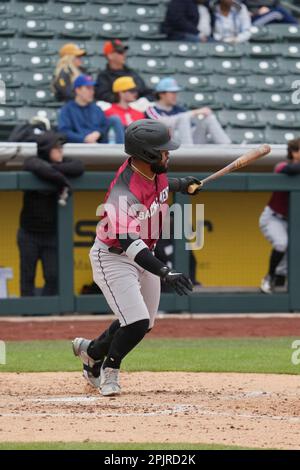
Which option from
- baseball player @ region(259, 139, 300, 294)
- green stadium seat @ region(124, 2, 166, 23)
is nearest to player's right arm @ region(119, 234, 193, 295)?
baseball player @ region(259, 139, 300, 294)

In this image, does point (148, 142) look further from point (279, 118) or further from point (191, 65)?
point (191, 65)

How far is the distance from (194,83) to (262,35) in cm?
173

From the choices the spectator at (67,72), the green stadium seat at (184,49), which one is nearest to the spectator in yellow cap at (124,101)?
the spectator at (67,72)

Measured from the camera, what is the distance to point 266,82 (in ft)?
47.2

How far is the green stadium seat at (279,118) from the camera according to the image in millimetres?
13766

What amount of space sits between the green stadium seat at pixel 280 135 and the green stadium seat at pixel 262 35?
200 centimetres

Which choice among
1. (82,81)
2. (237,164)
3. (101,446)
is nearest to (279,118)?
(82,81)

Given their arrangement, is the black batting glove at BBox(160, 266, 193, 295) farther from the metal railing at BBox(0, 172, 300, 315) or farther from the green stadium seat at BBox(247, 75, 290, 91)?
the green stadium seat at BBox(247, 75, 290, 91)

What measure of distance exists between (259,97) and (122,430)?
351 inches

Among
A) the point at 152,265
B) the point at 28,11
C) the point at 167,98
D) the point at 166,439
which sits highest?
the point at 28,11

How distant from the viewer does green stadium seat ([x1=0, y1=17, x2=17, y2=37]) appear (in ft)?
46.7

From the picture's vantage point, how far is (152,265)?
21.6 feet

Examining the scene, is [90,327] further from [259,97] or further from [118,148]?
[259,97]
